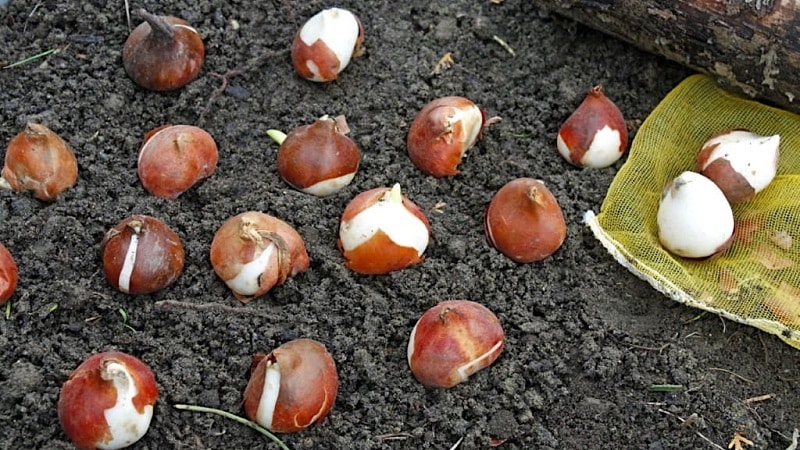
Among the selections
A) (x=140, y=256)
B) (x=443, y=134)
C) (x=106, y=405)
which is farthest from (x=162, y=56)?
(x=106, y=405)

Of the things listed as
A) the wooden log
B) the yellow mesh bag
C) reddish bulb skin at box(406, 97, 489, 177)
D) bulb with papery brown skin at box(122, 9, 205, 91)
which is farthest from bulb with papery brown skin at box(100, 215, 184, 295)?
the wooden log

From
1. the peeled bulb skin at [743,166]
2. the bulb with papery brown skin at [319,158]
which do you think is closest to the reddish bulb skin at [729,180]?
the peeled bulb skin at [743,166]

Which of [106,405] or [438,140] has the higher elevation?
[438,140]

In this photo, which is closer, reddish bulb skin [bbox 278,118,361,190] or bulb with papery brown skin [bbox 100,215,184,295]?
bulb with papery brown skin [bbox 100,215,184,295]

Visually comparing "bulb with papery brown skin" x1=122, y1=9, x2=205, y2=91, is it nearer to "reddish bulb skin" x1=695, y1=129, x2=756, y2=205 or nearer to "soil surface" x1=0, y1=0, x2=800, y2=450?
"soil surface" x1=0, y1=0, x2=800, y2=450

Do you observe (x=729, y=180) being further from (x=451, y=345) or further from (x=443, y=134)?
(x=451, y=345)

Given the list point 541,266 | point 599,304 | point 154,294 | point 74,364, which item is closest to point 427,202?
point 541,266
